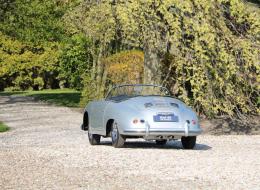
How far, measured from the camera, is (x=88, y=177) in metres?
9.73

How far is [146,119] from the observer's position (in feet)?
44.9

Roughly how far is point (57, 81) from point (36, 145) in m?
45.7

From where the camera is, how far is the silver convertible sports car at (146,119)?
13652 mm

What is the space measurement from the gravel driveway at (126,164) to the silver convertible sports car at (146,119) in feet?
1.05

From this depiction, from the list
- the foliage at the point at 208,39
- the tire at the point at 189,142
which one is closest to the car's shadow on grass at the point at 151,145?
the tire at the point at 189,142

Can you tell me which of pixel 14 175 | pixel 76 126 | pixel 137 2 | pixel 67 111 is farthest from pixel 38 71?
pixel 14 175

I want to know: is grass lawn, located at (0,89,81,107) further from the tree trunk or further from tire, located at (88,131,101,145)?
tire, located at (88,131,101,145)

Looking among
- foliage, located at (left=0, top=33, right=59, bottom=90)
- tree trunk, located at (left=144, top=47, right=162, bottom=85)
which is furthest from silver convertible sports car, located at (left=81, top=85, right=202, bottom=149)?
foliage, located at (left=0, top=33, right=59, bottom=90)

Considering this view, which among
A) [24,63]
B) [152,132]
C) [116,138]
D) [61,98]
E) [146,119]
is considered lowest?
[61,98]

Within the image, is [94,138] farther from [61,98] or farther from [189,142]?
[61,98]

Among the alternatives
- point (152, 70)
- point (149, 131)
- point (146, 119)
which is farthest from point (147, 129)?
point (152, 70)

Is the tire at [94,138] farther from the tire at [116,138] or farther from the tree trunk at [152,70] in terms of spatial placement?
the tree trunk at [152,70]

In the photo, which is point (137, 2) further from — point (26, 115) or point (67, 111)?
point (67, 111)

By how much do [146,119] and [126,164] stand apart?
246 cm
